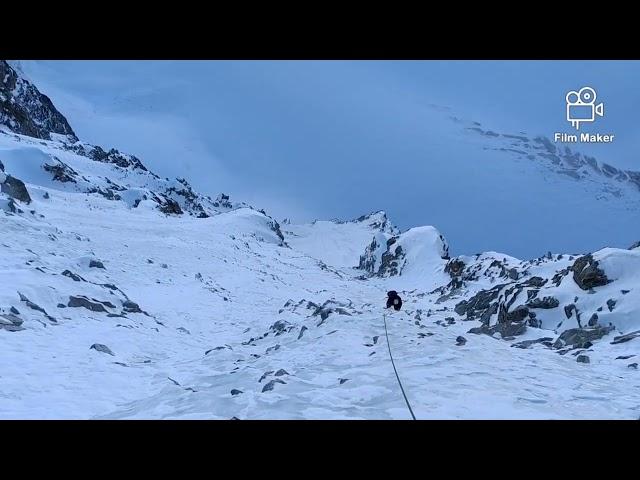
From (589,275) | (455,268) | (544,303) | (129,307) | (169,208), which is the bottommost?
→ (129,307)

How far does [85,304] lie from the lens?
15039 millimetres

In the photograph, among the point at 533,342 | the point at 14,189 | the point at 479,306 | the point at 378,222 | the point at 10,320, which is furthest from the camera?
the point at 378,222

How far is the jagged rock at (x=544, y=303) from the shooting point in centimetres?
1830

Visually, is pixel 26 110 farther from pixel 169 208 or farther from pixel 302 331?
pixel 302 331

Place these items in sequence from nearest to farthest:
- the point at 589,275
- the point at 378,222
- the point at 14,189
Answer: the point at 589,275 → the point at 14,189 → the point at 378,222

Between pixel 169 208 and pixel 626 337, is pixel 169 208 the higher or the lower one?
the higher one

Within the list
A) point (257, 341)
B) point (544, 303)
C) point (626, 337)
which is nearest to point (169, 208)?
point (257, 341)

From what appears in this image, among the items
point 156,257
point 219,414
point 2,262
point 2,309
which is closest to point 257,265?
point 156,257

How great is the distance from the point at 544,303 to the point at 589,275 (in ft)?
6.51

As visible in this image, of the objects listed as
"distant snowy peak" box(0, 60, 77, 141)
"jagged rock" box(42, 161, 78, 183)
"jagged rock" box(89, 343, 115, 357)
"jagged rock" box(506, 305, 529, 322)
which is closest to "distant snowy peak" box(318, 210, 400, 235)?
Result: "distant snowy peak" box(0, 60, 77, 141)

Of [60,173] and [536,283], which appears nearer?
[536,283]

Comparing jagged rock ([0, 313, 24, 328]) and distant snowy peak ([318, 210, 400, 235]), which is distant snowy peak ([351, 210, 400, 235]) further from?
jagged rock ([0, 313, 24, 328])
